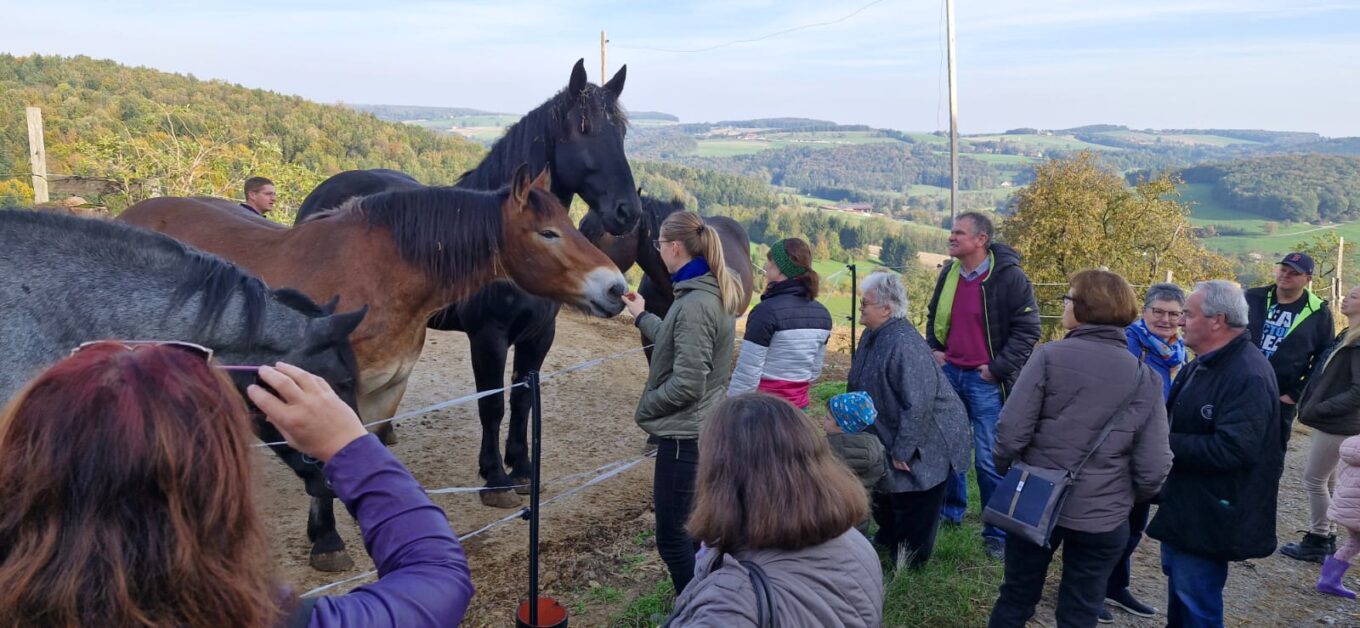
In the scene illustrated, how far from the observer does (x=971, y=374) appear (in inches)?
186

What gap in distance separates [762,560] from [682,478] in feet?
5.35

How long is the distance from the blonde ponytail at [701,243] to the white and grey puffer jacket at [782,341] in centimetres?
44

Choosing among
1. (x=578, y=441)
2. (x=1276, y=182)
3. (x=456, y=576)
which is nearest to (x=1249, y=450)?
(x=456, y=576)

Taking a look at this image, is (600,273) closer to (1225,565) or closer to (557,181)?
(557,181)

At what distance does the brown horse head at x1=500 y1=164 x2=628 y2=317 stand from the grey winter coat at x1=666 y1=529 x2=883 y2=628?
7.68 feet

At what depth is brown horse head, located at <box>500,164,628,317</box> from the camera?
3.91 m

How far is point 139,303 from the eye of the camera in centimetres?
263

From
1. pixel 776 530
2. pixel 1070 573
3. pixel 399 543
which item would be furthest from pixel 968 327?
pixel 399 543

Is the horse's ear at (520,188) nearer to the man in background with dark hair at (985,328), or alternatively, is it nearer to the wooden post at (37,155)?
the man in background with dark hair at (985,328)

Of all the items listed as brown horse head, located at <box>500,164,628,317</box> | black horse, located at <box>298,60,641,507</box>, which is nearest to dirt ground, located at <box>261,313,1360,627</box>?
Answer: black horse, located at <box>298,60,641,507</box>

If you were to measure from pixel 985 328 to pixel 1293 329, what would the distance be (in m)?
2.14

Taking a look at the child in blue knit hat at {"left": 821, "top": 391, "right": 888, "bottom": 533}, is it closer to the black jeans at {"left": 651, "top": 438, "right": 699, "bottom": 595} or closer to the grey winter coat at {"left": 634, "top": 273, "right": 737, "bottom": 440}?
the grey winter coat at {"left": 634, "top": 273, "right": 737, "bottom": 440}

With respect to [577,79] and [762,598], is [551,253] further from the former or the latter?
[762,598]

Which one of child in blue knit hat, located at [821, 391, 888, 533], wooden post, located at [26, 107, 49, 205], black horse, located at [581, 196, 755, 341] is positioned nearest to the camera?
child in blue knit hat, located at [821, 391, 888, 533]
